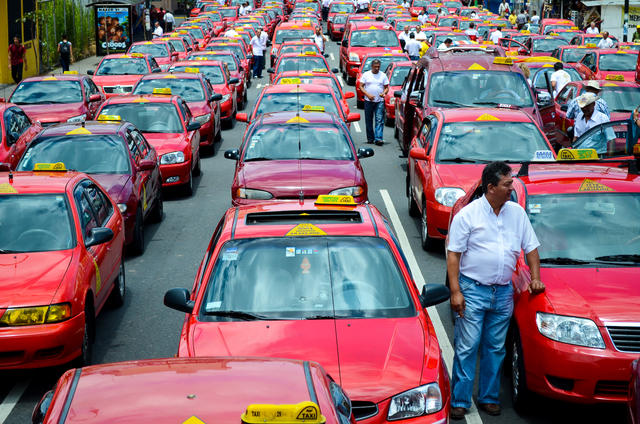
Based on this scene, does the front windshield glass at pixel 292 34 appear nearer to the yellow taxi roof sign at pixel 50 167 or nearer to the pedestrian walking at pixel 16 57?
the pedestrian walking at pixel 16 57

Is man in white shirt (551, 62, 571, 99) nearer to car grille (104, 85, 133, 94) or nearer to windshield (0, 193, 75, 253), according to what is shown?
car grille (104, 85, 133, 94)

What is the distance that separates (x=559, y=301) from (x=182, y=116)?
11.3 m

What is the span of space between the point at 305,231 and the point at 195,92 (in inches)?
577

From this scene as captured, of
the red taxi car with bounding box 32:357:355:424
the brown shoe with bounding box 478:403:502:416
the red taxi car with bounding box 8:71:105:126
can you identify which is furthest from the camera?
the red taxi car with bounding box 8:71:105:126

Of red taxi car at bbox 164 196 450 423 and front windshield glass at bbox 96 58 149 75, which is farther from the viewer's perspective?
front windshield glass at bbox 96 58 149 75

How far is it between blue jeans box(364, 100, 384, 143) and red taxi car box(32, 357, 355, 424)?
16.7m

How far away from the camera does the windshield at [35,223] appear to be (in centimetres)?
879

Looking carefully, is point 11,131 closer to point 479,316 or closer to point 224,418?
point 479,316

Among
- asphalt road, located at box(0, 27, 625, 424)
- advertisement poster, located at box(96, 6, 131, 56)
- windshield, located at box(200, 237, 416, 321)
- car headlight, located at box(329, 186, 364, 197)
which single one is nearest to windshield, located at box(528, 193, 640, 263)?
asphalt road, located at box(0, 27, 625, 424)

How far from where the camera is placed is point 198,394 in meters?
3.67

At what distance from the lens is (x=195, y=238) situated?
13406 millimetres

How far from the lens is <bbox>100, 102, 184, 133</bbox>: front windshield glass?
17078 mm

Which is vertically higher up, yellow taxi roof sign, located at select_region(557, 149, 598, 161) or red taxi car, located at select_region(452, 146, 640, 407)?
yellow taxi roof sign, located at select_region(557, 149, 598, 161)

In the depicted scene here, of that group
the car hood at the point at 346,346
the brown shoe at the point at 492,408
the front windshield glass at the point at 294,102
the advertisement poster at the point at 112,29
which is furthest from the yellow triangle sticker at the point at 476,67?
the advertisement poster at the point at 112,29
